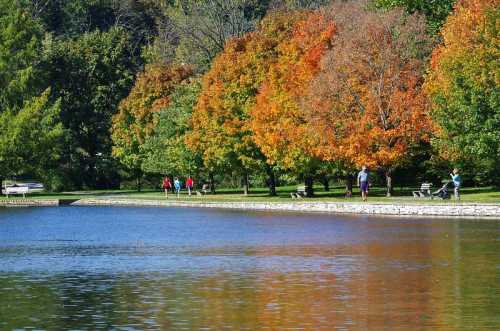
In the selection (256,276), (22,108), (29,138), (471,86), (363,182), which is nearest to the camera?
(256,276)

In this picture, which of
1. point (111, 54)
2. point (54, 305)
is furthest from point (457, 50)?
point (111, 54)

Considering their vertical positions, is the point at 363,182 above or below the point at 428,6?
below

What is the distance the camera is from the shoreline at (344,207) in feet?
192

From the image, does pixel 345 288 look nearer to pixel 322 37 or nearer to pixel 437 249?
pixel 437 249

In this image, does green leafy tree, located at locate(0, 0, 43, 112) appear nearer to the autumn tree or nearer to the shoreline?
the shoreline

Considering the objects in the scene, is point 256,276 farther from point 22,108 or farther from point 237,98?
point 22,108

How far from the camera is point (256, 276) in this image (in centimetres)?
3256

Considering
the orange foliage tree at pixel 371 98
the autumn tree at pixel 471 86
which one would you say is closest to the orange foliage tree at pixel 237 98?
the orange foliage tree at pixel 371 98

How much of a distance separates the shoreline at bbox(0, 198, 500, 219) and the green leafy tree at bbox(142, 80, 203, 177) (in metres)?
6.83

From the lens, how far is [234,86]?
277 feet

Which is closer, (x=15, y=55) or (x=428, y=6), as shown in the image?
(x=428, y=6)

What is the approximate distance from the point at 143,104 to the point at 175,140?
11.0m

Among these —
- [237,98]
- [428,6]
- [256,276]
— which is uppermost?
[428,6]

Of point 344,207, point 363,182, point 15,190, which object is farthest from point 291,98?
point 15,190
